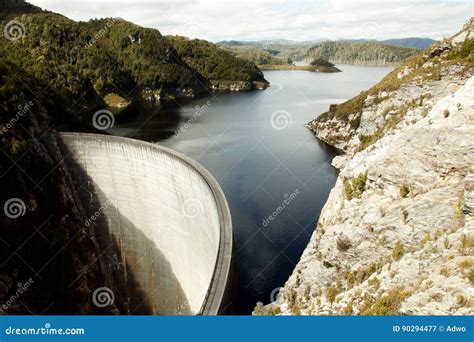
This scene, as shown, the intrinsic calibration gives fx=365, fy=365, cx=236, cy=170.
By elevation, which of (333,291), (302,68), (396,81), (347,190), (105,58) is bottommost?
(333,291)

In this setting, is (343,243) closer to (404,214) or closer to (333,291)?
(333,291)

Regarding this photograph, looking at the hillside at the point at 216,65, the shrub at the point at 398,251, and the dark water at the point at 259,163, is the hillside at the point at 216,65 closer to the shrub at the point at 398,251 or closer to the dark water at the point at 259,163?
the dark water at the point at 259,163

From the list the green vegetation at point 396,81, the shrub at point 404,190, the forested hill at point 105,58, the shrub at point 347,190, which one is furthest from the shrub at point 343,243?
the forested hill at point 105,58

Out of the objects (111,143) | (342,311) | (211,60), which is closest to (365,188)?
(342,311)

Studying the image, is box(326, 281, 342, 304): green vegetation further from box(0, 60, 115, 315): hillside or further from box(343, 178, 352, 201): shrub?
box(0, 60, 115, 315): hillside

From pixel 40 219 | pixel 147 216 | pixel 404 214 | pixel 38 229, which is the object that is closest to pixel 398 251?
pixel 404 214
